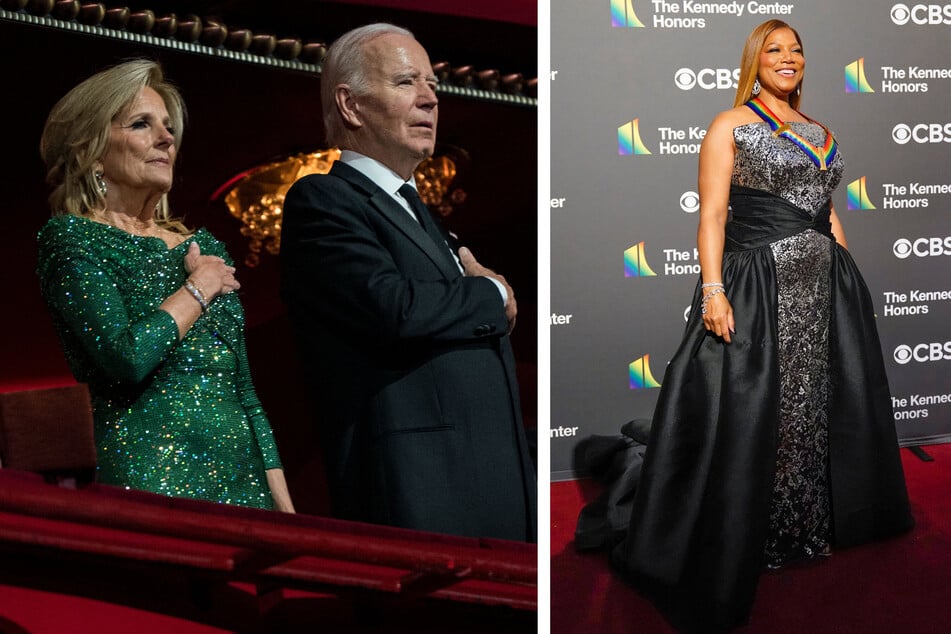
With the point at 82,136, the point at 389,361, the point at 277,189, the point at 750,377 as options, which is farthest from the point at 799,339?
the point at 82,136

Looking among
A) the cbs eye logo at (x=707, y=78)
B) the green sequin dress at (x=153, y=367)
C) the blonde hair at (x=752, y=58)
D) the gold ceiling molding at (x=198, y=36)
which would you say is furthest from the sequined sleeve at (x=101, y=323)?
the blonde hair at (x=752, y=58)

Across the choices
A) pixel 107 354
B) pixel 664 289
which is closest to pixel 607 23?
pixel 664 289

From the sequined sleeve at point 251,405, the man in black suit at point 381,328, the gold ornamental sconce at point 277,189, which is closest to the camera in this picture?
the man in black suit at point 381,328

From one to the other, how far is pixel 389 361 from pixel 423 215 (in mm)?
267

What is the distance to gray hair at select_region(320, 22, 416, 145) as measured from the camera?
72.9 inches

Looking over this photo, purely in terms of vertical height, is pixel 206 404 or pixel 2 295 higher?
pixel 2 295

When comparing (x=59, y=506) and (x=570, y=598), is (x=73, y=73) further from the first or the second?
(x=570, y=598)

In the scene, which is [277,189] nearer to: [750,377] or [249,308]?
[249,308]

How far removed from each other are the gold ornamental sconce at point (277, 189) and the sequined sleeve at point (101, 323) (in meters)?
0.49

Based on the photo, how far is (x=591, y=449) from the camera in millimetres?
2201

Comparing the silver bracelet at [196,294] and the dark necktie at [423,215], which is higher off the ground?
the dark necktie at [423,215]

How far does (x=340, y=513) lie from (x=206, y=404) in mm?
296

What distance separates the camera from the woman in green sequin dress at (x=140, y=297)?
5.65 ft

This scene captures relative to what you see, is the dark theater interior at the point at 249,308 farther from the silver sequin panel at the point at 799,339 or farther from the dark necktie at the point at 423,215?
the silver sequin panel at the point at 799,339
